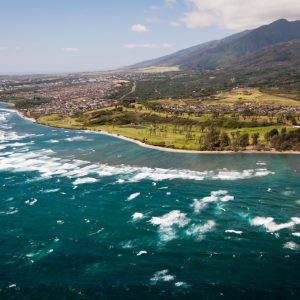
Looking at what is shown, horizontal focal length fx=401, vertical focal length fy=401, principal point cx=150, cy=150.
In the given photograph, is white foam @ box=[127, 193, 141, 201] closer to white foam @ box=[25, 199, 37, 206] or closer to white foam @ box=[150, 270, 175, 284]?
white foam @ box=[25, 199, 37, 206]

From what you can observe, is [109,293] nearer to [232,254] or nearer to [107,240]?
[107,240]

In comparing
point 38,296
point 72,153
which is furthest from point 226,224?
point 72,153

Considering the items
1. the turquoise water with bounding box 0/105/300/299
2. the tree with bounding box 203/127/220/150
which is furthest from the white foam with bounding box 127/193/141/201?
the tree with bounding box 203/127/220/150

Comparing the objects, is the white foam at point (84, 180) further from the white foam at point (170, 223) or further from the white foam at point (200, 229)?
the white foam at point (200, 229)

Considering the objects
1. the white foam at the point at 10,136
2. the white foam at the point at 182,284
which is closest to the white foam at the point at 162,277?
the white foam at the point at 182,284

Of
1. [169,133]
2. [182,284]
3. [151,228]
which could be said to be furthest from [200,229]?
[169,133]

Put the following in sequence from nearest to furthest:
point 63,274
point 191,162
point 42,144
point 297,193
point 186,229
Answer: point 63,274 < point 186,229 < point 297,193 < point 191,162 < point 42,144
